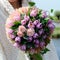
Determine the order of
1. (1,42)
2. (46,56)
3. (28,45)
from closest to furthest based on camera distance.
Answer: (28,45) < (1,42) < (46,56)

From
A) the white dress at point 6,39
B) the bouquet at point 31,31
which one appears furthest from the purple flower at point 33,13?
the white dress at point 6,39

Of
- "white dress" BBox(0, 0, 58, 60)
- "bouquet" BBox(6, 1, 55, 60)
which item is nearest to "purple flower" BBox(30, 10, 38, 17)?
"bouquet" BBox(6, 1, 55, 60)

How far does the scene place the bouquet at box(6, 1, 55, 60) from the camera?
1.96 m

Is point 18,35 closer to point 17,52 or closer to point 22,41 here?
point 22,41

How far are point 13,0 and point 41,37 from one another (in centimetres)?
64

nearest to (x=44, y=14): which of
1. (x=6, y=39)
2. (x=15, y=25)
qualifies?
(x=15, y=25)

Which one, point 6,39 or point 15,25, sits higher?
point 15,25

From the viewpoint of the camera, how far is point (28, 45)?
6.45 feet

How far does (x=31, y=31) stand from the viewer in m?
1.95

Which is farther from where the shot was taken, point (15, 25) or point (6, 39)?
point (6, 39)

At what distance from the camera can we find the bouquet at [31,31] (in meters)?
1.96

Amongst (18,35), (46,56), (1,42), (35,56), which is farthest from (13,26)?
(46,56)

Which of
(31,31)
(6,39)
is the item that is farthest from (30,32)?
(6,39)

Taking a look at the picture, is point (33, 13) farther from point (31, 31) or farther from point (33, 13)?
point (31, 31)
